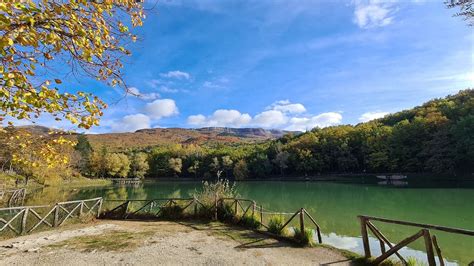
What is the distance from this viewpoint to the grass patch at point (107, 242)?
8.47m

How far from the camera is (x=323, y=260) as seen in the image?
23.6 ft

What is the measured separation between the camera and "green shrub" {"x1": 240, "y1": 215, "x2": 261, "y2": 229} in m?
10.4

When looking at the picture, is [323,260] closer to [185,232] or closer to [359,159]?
[185,232]

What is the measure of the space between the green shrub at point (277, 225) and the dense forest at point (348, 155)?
36.4 meters

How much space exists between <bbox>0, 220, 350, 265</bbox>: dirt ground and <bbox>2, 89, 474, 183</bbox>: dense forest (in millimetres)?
33511

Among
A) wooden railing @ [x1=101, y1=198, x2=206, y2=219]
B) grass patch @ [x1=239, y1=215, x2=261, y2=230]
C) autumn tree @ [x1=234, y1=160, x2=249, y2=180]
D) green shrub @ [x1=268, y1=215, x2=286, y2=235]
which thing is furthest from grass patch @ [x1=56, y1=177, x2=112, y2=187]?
green shrub @ [x1=268, y1=215, x2=286, y2=235]

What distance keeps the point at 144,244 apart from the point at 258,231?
3291 millimetres

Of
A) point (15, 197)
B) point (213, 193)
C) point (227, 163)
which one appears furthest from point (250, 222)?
point (227, 163)

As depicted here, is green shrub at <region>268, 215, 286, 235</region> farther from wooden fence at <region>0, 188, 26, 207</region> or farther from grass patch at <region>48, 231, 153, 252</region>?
wooden fence at <region>0, 188, 26, 207</region>

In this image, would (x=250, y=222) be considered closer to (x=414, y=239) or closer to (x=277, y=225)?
(x=277, y=225)

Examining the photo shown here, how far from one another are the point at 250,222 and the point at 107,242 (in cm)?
422

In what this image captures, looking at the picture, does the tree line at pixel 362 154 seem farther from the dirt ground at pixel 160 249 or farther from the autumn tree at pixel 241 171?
the dirt ground at pixel 160 249

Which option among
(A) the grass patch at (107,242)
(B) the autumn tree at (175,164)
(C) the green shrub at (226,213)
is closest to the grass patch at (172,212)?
(C) the green shrub at (226,213)

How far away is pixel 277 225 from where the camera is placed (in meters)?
9.47
